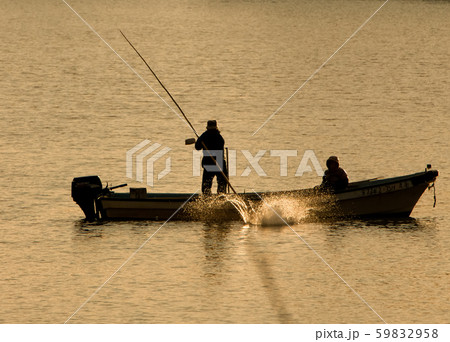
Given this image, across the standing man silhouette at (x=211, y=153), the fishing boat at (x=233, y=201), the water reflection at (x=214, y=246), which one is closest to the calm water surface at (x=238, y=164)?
the water reflection at (x=214, y=246)

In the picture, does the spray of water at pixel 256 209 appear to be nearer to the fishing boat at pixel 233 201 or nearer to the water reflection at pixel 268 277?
the fishing boat at pixel 233 201

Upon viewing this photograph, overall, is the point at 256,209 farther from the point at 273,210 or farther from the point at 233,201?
the point at 233,201

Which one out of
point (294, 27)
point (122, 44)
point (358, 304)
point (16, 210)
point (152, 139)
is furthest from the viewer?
point (294, 27)

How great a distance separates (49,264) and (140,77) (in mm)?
31723

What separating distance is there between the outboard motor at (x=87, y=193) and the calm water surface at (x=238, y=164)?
347 mm

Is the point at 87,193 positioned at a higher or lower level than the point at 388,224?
higher

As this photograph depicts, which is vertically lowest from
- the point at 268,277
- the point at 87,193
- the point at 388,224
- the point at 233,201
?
the point at 268,277

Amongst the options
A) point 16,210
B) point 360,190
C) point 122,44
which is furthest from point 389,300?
point 122,44

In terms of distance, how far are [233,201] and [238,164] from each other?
317 inches

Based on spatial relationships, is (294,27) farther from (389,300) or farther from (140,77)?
(389,300)

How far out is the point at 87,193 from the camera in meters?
19.9

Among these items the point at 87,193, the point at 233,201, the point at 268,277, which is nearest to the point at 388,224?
the point at 233,201

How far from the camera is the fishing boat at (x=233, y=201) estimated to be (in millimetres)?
19812

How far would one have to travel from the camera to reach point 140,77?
48812 mm
